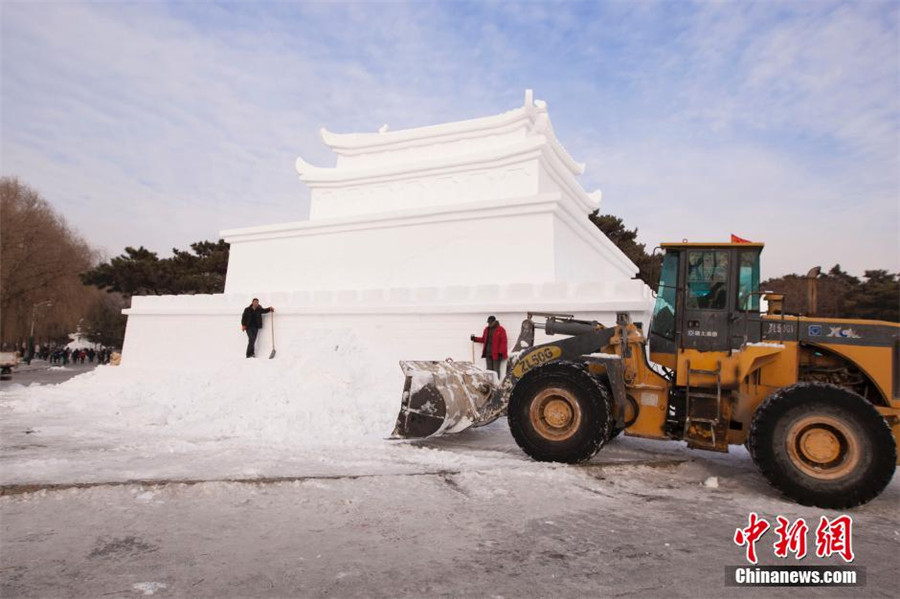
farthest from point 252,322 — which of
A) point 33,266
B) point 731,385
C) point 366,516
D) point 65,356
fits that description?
point 65,356

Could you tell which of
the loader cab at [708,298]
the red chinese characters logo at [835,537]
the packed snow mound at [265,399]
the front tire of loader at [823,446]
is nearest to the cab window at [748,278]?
the loader cab at [708,298]

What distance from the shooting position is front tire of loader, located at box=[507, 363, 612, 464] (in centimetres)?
571

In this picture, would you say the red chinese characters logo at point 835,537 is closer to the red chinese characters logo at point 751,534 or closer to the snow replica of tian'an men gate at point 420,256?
the red chinese characters logo at point 751,534

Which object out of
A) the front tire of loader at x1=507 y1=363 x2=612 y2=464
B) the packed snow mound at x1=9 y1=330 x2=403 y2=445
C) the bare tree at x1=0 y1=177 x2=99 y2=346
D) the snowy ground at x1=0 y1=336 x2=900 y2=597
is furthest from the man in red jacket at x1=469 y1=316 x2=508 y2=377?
the bare tree at x1=0 y1=177 x2=99 y2=346

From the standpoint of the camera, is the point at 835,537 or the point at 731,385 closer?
the point at 835,537

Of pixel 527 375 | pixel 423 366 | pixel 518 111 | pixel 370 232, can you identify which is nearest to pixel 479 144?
pixel 518 111

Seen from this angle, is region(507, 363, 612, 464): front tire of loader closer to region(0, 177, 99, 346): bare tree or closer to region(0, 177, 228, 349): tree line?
region(0, 177, 228, 349): tree line

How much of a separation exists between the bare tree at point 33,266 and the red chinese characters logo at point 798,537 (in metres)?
33.8

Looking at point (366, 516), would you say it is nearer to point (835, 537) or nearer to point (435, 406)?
point (435, 406)

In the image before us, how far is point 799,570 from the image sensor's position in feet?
11.5

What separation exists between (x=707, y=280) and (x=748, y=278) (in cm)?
39

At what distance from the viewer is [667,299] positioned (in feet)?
19.9

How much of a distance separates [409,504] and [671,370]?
133 inches

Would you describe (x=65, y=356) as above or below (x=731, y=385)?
below
